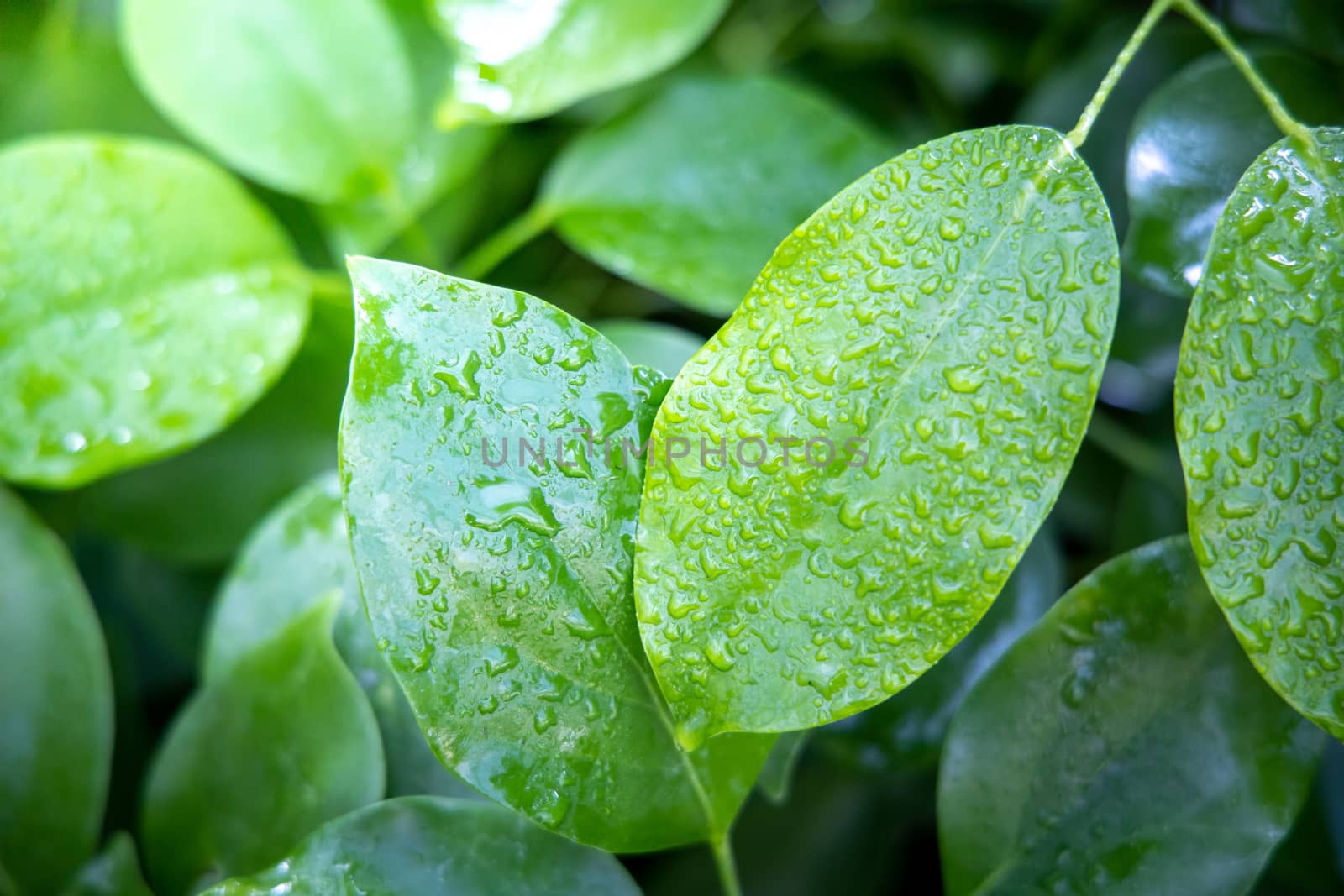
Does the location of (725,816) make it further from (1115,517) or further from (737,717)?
(1115,517)

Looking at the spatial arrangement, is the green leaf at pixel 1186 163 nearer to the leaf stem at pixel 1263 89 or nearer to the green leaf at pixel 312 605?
the leaf stem at pixel 1263 89

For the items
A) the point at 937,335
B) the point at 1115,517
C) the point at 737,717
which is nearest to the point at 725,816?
the point at 737,717

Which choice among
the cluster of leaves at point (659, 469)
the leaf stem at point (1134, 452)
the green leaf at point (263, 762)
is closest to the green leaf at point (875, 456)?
the cluster of leaves at point (659, 469)

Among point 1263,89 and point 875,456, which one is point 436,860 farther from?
point 1263,89

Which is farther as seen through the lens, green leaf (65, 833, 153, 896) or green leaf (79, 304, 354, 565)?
green leaf (79, 304, 354, 565)

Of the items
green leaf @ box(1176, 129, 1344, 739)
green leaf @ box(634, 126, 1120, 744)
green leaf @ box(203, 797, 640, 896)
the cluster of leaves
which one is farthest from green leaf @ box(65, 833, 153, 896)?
green leaf @ box(1176, 129, 1344, 739)

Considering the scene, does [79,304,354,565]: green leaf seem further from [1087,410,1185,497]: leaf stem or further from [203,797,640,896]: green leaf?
[1087,410,1185,497]: leaf stem
